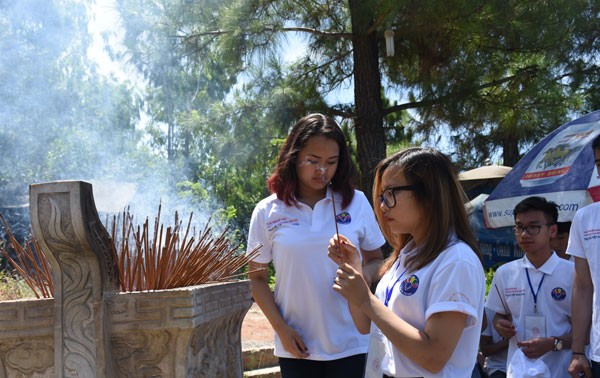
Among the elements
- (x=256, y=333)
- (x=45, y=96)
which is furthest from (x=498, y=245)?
(x=45, y=96)

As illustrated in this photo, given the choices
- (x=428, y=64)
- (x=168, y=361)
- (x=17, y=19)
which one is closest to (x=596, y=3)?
(x=428, y=64)

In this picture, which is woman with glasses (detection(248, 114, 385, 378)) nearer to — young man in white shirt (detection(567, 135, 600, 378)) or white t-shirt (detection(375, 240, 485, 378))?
white t-shirt (detection(375, 240, 485, 378))

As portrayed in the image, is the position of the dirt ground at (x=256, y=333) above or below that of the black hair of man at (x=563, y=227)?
below

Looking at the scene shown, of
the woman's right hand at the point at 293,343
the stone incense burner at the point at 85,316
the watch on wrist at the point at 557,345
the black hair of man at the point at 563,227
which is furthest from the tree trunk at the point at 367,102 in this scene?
the stone incense burner at the point at 85,316

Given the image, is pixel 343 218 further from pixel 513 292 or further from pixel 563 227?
pixel 563 227

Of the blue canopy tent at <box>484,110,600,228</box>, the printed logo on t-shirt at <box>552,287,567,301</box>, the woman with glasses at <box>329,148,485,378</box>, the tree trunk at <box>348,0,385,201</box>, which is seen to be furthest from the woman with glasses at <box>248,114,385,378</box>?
the tree trunk at <box>348,0,385,201</box>

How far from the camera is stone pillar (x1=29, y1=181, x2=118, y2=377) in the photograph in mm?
2052

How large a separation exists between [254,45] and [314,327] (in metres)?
5.73

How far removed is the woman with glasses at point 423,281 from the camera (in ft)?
5.68

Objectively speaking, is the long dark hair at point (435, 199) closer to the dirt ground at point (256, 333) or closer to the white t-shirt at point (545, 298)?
the white t-shirt at point (545, 298)

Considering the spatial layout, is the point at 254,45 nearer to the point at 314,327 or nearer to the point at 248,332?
the point at 248,332

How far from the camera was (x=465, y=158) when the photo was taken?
11.9 meters

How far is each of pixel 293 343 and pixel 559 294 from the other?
62.6 inches

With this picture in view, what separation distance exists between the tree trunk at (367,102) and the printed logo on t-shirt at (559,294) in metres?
4.56
